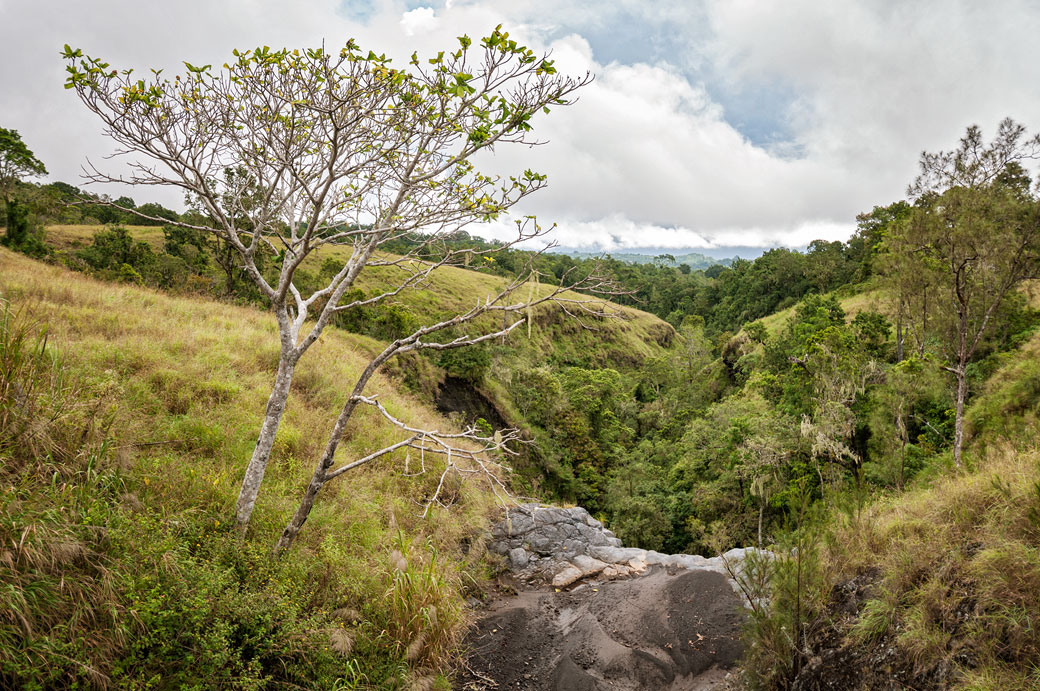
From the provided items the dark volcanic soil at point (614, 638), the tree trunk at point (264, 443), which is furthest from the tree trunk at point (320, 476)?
the dark volcanic soil at point (614, 638)

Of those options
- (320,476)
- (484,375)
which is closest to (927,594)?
(320,476)

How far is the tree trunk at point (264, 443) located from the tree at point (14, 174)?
24399mm

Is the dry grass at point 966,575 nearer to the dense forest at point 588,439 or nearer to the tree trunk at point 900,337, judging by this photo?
the dense forest at point 588,439

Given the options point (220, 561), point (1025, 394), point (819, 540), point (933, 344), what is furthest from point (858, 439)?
point (220, 561)

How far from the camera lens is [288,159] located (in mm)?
4539

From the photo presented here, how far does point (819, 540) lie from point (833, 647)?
1287 millimetres

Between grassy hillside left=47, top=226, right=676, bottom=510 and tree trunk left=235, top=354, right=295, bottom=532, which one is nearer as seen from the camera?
tree trunk left=235, top=354, right=295, bottom=532

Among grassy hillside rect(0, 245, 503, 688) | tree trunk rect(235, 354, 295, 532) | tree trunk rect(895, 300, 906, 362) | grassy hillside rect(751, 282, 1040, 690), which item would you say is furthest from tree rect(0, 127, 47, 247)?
tree trunk rect(895, 300, 906, 362)

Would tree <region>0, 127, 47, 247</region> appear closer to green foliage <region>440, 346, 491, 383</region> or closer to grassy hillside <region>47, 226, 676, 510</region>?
grassy hillside <region>47, 226, 676, 510</region>

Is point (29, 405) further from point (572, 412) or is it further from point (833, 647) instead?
point (572, 412)

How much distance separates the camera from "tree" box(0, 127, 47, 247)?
792 inches

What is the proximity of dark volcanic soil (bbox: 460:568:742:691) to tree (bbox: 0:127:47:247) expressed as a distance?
87.3 ft

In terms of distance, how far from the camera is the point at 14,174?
30.9 m

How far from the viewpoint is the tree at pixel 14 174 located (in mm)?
20109
